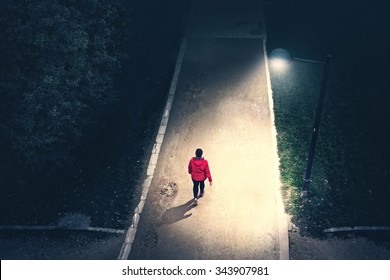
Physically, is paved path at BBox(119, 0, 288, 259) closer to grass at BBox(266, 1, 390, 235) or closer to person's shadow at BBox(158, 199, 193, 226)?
person's shadow at BBox(158, 199, 193, 226)

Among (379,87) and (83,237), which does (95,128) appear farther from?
(379,87)

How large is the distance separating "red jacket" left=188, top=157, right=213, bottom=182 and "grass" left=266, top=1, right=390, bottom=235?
103 inches

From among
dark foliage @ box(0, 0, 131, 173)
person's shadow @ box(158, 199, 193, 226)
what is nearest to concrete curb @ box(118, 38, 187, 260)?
person's shadow @ box(158, 199, 193, 226)

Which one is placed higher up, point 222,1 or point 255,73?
point 222,1

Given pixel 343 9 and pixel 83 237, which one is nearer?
pixel 83 237

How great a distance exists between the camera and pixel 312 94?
12.3 meters

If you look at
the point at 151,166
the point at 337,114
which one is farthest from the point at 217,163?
the point at 337,114

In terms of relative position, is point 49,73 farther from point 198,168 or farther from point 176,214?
point 176,214

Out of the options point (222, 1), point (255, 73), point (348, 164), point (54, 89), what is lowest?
point (348, 164)

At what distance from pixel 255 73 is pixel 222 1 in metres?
7.10

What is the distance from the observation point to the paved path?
8.68 metres

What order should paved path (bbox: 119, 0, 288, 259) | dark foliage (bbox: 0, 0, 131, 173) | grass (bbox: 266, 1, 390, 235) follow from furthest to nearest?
grass (bbox: 266, 1, 390, 235), paved path (bbox: 119, 0, 288, 259), dark foliage (bbox: 0, 0, 131, 173)

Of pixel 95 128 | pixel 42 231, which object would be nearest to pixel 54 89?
pixel 95 128

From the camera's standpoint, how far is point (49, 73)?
8914mm
